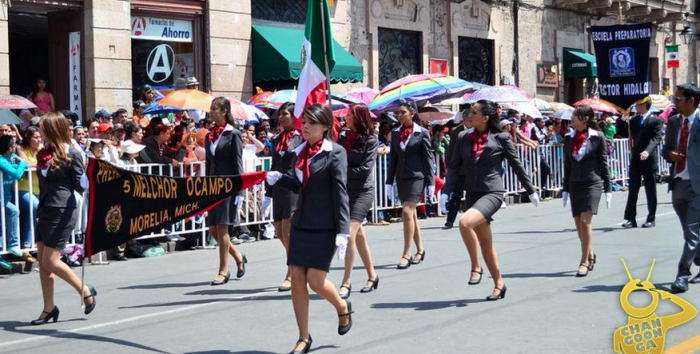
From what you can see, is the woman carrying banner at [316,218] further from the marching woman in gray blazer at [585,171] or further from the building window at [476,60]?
the building window at [476,60]

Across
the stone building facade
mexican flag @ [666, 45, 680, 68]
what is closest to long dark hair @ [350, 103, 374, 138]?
the stone building facade

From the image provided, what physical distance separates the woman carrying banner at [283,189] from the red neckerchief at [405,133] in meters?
1.56

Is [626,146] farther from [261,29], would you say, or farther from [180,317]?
[180,317]

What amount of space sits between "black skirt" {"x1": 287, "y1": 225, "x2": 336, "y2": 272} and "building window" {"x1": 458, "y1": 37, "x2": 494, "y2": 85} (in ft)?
68.6

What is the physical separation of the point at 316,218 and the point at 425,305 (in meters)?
2.07

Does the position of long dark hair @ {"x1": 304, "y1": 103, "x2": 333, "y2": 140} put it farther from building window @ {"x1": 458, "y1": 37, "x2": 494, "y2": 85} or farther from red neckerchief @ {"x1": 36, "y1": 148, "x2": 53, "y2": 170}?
building window @ {"x1": 458, "y1": 37, "x2": 494, "y2": 85}

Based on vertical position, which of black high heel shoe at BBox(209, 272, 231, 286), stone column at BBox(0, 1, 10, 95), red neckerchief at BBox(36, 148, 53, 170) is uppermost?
stone column at BBox(0, 1, 10, 95)

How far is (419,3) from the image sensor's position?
25641 millimetres

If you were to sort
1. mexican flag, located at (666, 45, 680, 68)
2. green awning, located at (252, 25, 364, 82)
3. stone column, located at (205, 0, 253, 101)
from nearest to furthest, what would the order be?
stone column, located at (205, 0, 253, 101), green awning, located at (252, 25, 364, 82), mexican flag, located at (666, 45, 680, 68)

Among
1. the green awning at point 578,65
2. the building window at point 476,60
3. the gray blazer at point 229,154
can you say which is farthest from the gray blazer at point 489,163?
the green awning at point 578,65

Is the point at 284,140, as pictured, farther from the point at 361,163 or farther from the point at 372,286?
the point at 372,286

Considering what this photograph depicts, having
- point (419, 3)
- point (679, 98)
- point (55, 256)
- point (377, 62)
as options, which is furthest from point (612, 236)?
point (419, 3)

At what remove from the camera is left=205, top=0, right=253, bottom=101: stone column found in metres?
20.0

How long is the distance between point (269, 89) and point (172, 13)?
3.00 m
